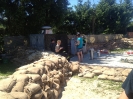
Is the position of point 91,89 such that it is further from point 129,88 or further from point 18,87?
point 129,88

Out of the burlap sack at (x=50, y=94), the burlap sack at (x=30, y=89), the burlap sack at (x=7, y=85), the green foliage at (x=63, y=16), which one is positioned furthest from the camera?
the green foliage at (x=63, y=16)

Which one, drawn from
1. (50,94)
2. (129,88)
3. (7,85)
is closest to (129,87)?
(129,88)

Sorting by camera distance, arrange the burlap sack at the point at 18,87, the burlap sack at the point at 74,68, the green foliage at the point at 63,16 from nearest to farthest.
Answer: the burlap sack at the point at 18,87 → the burlap sack at the point at 74,68 → the green foliage at the point at 63,16

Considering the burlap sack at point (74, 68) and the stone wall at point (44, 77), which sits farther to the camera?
the burlap sack at point (74, 68)

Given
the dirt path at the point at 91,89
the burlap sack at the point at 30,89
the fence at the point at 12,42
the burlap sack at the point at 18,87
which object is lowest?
the dirt path at the point at 91,89

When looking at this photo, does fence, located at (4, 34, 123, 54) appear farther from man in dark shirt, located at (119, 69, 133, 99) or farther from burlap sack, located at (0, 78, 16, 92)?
man in dark shirt, located at (119, 69, 133, 99)

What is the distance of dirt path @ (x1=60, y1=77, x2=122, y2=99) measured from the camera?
484 centimetres

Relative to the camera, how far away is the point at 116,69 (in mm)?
7137

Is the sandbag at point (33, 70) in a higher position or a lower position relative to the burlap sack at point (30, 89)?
higher

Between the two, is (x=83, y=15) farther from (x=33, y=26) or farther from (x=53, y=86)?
(x=53, y=86)

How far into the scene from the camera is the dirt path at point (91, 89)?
15.9 ft

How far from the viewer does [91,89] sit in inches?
210

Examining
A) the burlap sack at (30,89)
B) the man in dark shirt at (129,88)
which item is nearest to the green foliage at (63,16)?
the burlap sack at (30,89)

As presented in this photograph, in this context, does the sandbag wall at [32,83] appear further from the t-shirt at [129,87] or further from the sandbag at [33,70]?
the t-shirt at [129,87]
